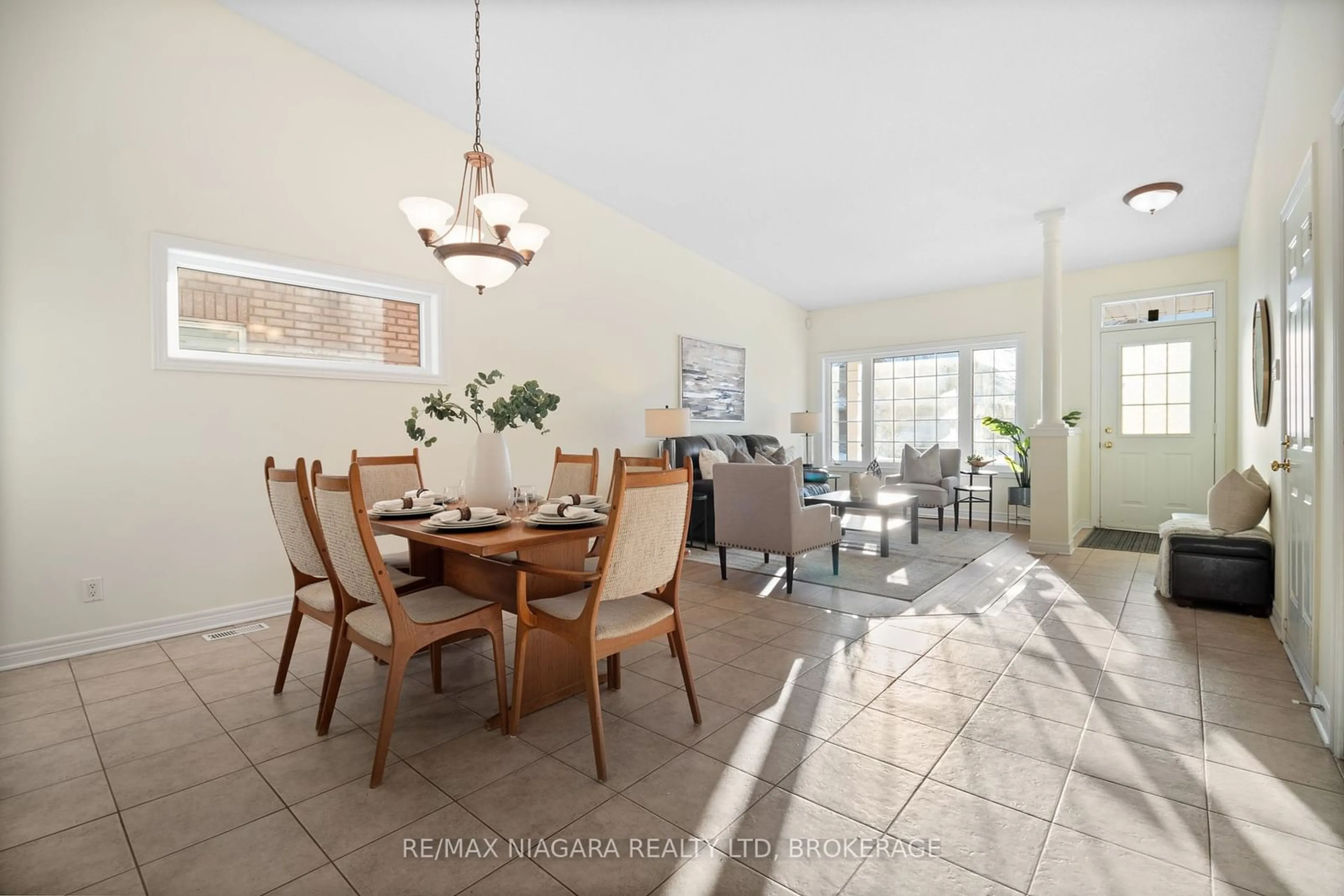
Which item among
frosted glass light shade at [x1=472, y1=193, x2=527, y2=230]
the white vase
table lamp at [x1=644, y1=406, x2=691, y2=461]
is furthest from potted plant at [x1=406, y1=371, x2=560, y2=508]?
table lamp at [x1=644, y1=406, x2=691, y2=461]

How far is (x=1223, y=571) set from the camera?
11.3ft

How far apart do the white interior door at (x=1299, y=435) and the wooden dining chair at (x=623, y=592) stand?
7.77 ft

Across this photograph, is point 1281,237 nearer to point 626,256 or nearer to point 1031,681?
point 1031,681

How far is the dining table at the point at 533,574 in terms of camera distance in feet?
6.86

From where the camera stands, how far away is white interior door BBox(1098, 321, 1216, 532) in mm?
5680

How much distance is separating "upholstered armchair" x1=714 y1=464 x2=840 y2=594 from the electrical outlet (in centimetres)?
348

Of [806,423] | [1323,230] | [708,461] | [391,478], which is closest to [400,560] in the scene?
[391,478]

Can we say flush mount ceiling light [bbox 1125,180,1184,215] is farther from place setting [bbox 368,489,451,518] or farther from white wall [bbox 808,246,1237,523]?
place setting [bbox 368,489,451,518]

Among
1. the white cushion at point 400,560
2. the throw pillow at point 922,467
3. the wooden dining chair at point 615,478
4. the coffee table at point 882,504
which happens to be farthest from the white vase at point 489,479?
the throw pillow at point 922,467

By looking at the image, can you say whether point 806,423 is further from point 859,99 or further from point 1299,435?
point 1299,435

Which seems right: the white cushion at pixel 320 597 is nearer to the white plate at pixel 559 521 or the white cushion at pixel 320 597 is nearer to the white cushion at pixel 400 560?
the white cushion at pixel 400 560

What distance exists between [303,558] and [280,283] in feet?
7.19

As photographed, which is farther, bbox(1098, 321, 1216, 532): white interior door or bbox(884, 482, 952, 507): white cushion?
bbox(884, 482, 952, 507): white cushion

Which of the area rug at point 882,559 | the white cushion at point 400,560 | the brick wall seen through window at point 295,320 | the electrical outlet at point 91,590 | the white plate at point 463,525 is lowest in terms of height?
the area rug at point 882,559
